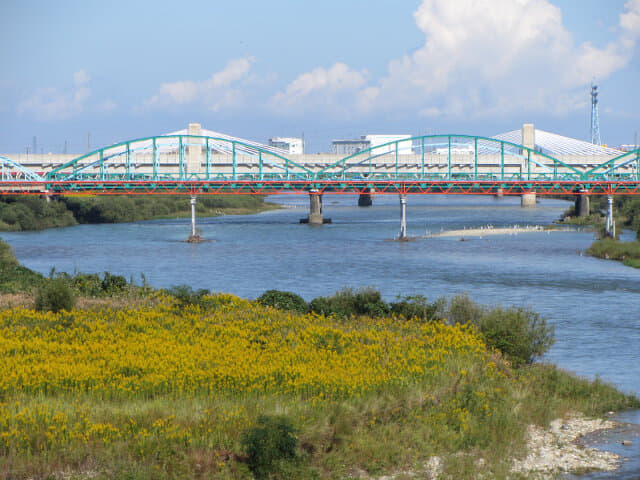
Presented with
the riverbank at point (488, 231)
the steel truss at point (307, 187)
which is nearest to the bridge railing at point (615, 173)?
the steel truss at point (307, 187)

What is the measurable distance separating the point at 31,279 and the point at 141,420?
72.6ft

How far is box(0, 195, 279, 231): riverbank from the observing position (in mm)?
99375

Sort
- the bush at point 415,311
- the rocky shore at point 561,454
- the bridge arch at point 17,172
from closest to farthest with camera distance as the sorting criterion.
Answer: the rocky shore at point 561,454 → the bush at point 415,311 → the bridge arch at point 17,172

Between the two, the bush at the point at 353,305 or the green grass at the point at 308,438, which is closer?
the green grass at the point at 308,438

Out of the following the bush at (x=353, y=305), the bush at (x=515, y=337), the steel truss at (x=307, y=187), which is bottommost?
the bush at (x=515, y=337)

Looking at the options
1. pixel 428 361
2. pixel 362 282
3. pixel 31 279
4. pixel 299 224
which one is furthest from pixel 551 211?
pixel 428 361

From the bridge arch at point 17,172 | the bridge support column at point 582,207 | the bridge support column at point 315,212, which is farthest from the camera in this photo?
the bridge support column at point 315,212

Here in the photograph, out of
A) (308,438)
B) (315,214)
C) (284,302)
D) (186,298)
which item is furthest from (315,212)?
(308,438)

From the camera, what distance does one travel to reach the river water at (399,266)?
105 ft

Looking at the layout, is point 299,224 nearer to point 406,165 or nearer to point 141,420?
point 406,165

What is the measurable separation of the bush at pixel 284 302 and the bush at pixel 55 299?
612cm

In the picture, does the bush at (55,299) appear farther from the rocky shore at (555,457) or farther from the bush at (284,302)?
the rocky shore at (555,457)

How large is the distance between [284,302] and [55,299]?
7.02m

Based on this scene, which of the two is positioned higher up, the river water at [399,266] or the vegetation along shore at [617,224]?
the vegetation along shore at [617,224]
